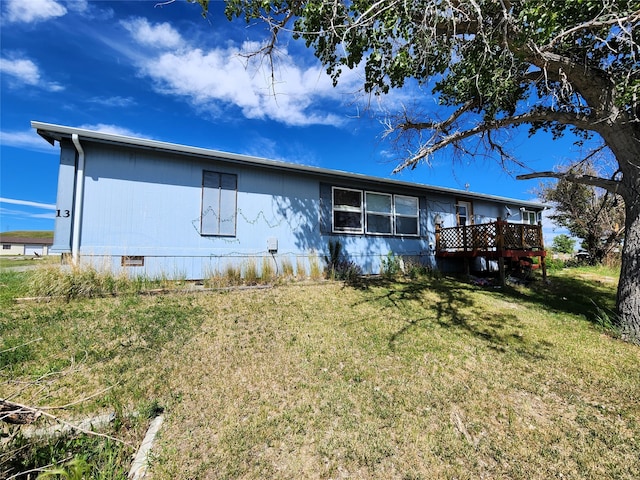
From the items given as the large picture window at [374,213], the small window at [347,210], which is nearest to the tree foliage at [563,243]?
the large picture window at [374,213]

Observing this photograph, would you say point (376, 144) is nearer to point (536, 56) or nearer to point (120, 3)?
point (536, 56)

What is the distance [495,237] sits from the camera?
908cm

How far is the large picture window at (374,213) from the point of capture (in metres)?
9.36

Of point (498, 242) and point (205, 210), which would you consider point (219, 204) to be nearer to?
point (205, 210)

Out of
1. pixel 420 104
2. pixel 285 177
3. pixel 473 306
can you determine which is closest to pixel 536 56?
pixel 420 104

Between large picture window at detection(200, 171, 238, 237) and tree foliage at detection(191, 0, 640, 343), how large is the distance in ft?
11.1

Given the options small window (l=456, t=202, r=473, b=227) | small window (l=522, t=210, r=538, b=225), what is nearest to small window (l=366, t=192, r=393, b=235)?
small window (l=456, t=202, r=473, b=227)

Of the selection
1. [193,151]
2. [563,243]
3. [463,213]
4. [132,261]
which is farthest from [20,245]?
[563,243]

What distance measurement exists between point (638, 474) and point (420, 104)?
6890 mm

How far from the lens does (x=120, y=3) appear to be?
20.8 feet

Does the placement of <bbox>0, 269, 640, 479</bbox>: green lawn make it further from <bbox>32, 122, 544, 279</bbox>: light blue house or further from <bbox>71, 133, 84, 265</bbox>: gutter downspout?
<bbox>32, 122, 544, 279</bbox>: light blue house

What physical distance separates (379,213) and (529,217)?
33.6 feet

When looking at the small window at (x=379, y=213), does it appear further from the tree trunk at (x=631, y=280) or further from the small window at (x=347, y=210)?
the tree trunk at (x=631, y=280)

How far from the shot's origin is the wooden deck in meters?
8.86
